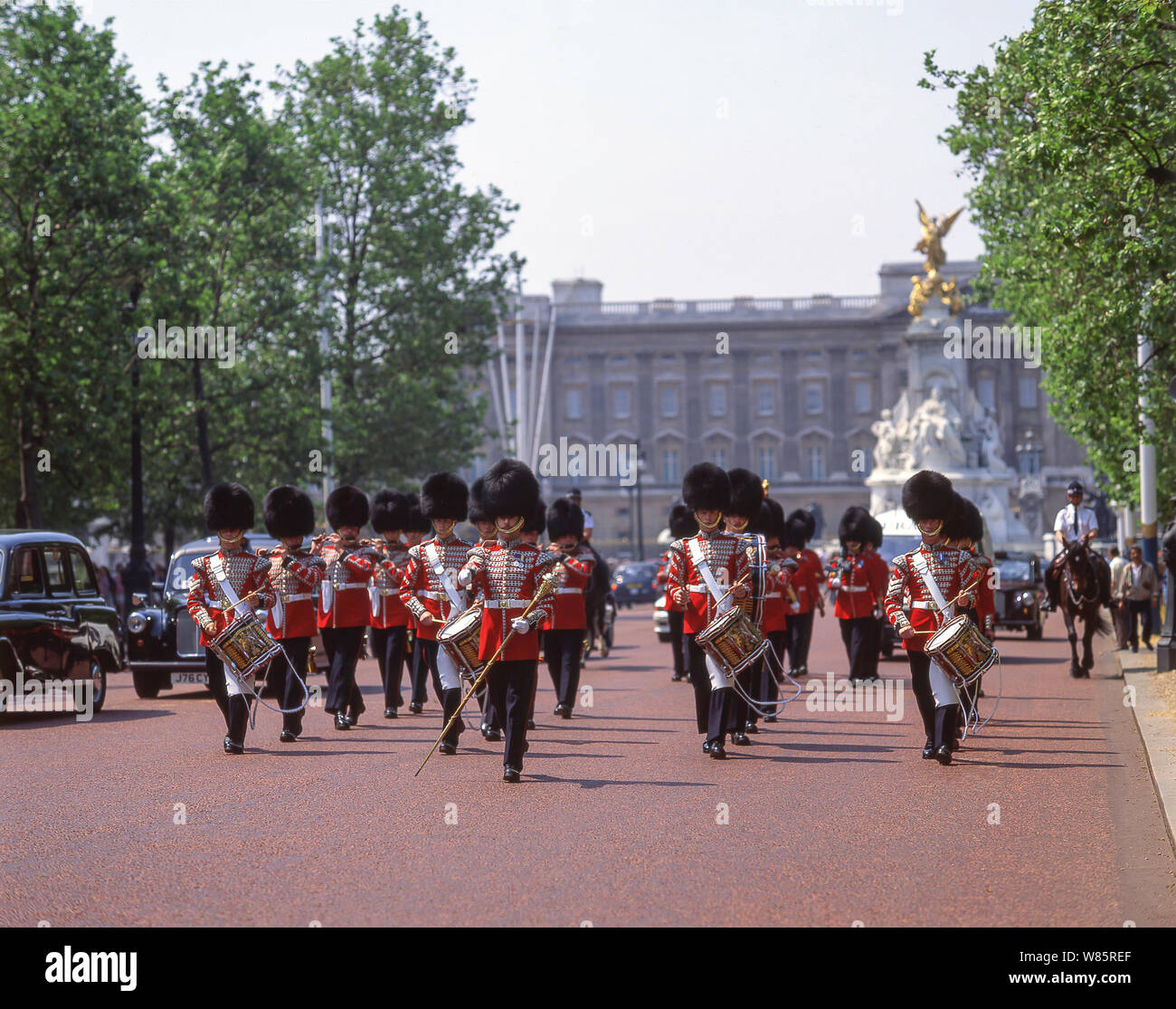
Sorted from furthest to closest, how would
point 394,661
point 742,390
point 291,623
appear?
point 742,390, point 394,661, point 291,623

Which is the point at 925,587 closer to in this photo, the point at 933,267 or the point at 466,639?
the point at 466,639

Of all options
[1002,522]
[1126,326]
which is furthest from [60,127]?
[1002,522]

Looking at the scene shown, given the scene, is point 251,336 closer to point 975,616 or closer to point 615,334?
point 975,616

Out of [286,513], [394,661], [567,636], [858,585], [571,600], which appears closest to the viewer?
[286,513]

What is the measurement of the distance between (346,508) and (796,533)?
649 cm

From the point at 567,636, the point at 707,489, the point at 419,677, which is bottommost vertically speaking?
the point at 419,677

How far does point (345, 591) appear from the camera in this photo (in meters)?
15.7

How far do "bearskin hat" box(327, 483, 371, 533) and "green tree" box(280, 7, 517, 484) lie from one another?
89.9 ft

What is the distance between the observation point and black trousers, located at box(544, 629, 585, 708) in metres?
16.7

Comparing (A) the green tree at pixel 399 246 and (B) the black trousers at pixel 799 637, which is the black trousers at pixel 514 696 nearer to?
(B) the black trousers at pixel 799 637

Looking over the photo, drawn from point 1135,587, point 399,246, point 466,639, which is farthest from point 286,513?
point 399,246

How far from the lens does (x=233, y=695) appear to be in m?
13.7

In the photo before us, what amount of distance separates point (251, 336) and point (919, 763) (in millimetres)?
29033

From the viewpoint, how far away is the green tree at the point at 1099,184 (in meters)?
16.8
